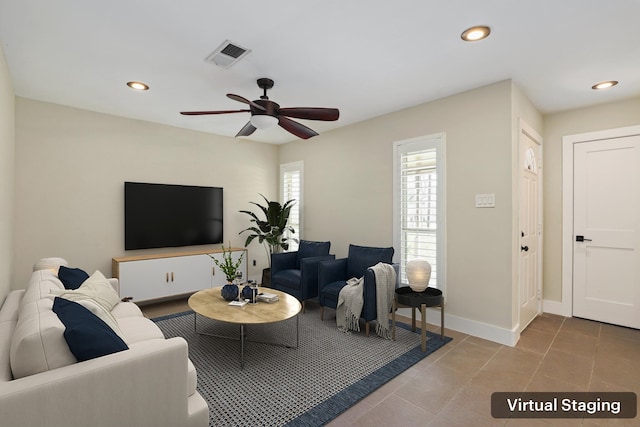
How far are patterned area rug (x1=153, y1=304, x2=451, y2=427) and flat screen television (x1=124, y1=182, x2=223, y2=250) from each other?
4.57 ft

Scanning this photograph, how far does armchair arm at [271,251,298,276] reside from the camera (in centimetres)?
455

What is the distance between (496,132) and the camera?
3.19m

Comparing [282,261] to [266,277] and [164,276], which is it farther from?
[164,276]

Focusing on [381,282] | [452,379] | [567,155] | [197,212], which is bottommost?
[452,379]

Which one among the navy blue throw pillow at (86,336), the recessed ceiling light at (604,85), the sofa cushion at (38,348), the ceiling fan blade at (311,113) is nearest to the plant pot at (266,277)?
the ceiling fan blade at (311,113)

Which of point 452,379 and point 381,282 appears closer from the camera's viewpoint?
point 452,379

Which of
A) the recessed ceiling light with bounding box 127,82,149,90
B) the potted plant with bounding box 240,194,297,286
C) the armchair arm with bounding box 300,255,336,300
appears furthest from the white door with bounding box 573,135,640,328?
the recessed ceiling light with bounding box 127,82,149,90

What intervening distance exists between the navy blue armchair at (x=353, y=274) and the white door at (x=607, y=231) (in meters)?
2.37

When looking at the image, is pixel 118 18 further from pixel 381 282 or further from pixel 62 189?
pixel 381 282

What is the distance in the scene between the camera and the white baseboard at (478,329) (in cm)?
311

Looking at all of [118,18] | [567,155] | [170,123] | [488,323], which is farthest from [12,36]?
[567,155]

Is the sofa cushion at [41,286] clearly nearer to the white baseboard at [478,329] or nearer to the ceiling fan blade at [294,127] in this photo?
the ceiling fan blade at [294,127]

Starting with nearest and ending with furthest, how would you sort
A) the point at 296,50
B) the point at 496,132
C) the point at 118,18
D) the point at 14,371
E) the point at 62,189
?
the point at 14,371
the point at 118,18
the point at 296,50
the point at 496,132
the point at 62,189

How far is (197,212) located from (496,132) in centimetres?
417
